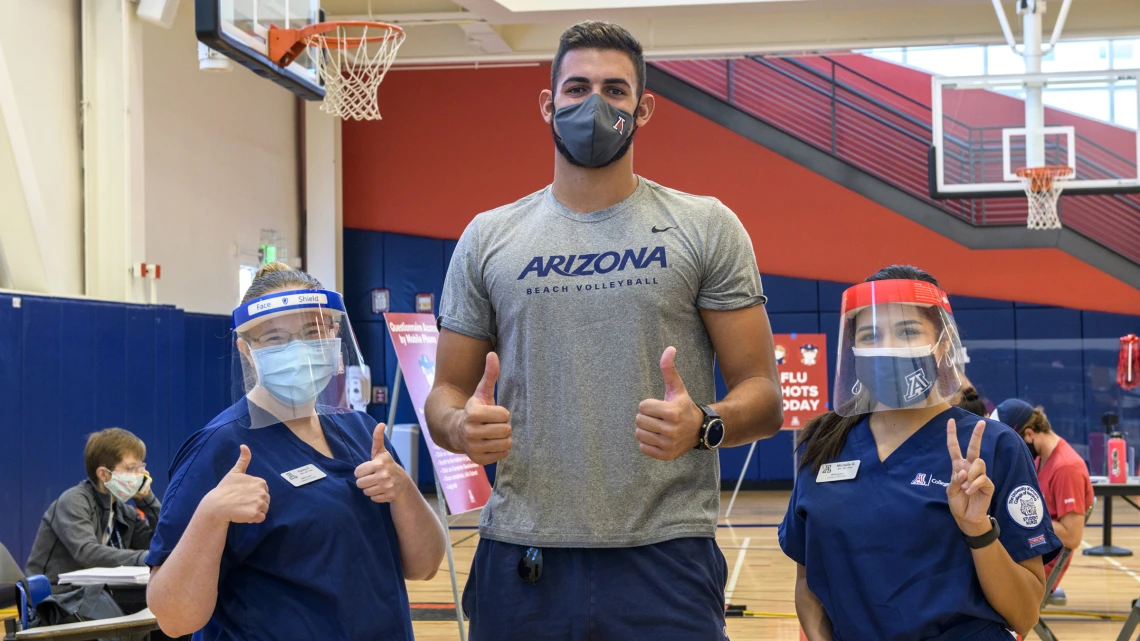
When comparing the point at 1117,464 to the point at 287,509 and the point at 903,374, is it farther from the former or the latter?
the point at 287,509

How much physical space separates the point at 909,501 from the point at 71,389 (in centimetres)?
629

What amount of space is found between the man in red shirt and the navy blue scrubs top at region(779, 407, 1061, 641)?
3.30m

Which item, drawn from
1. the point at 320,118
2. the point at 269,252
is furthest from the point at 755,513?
the point at 320,118

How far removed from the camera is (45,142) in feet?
25.5

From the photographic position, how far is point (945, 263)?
41.0ft

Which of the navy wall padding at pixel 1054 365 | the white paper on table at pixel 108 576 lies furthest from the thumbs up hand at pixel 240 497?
the navy wall padding at pixel 1054 365

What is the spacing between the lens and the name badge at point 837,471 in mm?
2391

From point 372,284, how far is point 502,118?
256cm

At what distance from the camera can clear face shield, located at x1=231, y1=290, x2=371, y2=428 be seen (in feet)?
7.41

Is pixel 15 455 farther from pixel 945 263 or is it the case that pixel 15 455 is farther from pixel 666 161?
pixel 945 263

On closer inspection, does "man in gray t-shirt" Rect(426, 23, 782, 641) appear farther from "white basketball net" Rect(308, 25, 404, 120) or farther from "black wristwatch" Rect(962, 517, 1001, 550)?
"white basketball net" Rect(308, 25, 404, 120)

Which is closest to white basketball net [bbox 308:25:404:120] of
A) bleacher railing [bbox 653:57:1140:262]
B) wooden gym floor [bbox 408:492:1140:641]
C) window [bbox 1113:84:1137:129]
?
wooden gym floor [bbox 408:492:1140:641]

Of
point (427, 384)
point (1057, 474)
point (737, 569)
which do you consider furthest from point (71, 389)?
point (1057, 474)

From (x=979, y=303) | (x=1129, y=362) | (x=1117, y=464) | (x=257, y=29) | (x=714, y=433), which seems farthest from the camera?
(x=979, y=303)
